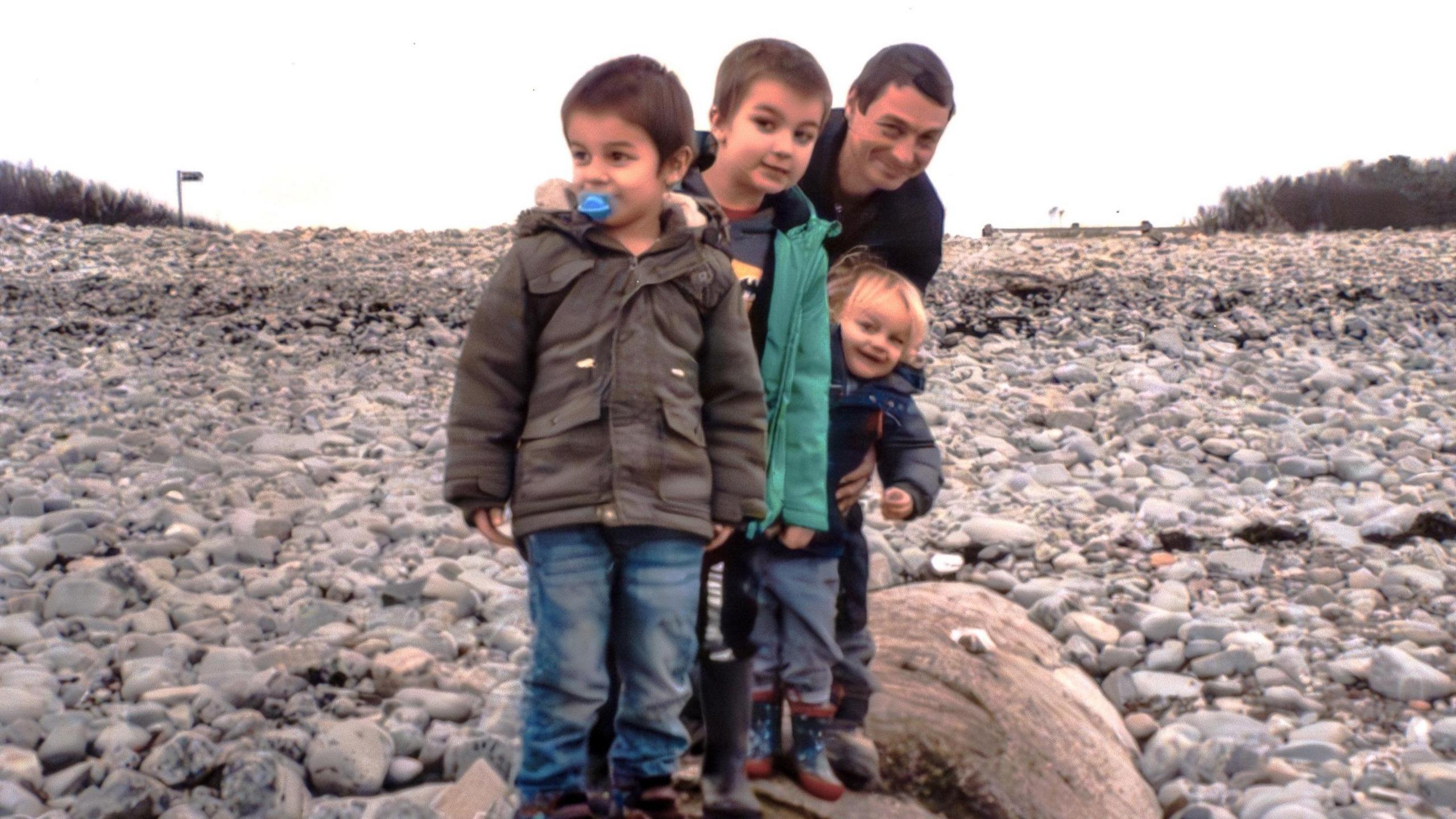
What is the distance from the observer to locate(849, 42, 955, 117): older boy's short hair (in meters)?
2.89

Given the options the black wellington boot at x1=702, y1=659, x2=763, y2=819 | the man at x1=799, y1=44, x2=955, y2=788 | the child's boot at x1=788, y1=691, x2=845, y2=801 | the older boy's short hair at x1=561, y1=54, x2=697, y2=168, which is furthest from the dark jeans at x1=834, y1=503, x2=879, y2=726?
the older boy's short hair at x1=561, y1=54, x2=697, y2=168

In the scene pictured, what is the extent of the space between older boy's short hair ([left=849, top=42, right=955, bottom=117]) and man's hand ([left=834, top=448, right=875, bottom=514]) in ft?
2.59

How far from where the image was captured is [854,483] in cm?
292

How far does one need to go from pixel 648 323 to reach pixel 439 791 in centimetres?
154

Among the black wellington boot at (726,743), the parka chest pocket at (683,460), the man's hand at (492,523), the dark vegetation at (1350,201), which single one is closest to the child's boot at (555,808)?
the black wellington boot at (726,743)

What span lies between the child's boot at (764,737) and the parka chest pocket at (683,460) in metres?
0.70

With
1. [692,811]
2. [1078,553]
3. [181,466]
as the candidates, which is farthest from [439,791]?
[181,466]

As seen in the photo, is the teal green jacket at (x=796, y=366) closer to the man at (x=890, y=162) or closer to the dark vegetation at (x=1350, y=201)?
the man at (x=890, y=162)

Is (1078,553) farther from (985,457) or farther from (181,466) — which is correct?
(181,466)

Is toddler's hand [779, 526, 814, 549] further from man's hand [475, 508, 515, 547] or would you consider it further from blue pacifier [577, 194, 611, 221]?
blue pacifier [577, 194, 611, 221]

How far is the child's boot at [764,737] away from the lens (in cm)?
282

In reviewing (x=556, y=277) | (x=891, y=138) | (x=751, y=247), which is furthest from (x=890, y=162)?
(x=556, y=277)

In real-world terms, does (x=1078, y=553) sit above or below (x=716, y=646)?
below

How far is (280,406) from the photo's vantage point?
7.73 meters
